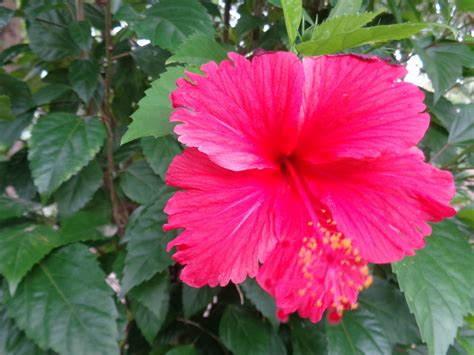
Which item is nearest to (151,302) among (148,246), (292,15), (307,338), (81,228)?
(148,246)

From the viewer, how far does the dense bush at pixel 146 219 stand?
0.70 metres

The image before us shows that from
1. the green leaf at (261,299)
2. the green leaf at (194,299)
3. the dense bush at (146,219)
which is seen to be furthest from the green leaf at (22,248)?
the green leaf at (261,299)

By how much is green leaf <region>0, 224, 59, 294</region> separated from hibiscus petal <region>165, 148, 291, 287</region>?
42cm

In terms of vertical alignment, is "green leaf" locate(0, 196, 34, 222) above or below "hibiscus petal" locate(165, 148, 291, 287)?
below

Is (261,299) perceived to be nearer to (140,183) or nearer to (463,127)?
(140,183)

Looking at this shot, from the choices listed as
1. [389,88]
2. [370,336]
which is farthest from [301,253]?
[370,336]

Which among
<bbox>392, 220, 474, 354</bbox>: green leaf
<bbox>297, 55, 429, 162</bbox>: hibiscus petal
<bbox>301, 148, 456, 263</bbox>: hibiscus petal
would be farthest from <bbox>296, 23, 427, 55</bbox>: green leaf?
<bbox>392, 220, 474, 354</bbox>: green leaf

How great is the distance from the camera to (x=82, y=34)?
0.91 metres

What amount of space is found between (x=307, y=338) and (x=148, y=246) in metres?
0.37

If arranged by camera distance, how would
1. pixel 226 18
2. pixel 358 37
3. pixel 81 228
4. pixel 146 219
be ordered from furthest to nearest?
pixel 226 18 → pixel 81 228 → pixel 146 219 → pixel 358 37

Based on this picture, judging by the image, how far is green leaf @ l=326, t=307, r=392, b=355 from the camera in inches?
32.3

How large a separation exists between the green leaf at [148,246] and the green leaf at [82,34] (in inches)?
13.6

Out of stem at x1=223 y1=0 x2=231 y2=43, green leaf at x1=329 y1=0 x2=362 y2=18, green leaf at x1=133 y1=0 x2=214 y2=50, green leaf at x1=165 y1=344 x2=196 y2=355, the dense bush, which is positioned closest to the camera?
green leaf at x1=329 y1=0 x2=362 y2=18

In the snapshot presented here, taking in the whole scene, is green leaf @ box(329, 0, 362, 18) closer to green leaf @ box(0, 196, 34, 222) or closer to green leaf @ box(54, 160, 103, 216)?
green leaf @ box(54, 160, 103, 216)
